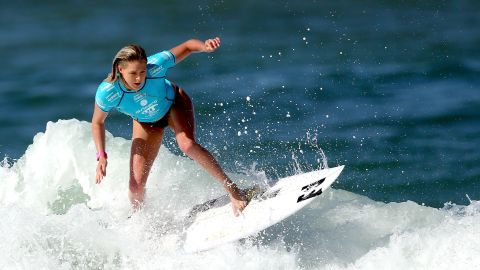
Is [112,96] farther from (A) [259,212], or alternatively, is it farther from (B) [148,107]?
(A) [259,212]

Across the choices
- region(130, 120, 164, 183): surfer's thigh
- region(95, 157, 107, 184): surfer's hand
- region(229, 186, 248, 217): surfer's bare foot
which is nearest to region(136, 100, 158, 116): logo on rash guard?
region(130, 120, 164, 183): surfer's thigh

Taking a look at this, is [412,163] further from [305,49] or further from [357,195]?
[305,49]

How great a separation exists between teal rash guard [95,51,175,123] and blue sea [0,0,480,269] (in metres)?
1.05

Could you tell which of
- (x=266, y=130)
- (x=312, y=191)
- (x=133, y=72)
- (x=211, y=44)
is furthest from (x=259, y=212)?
(x=266, y=130)

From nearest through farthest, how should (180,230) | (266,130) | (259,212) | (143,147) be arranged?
(259,212)
(143,147)
(180,230)
(266,130)

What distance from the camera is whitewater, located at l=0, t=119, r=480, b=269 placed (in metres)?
8.14

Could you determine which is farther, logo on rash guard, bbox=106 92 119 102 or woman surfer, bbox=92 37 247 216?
logo on rash guard, bbox=106 92 119 102

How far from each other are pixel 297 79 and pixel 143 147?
5.86 metres

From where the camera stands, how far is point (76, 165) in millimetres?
10406

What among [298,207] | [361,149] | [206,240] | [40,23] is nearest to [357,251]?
[298,207]

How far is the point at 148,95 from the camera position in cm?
827

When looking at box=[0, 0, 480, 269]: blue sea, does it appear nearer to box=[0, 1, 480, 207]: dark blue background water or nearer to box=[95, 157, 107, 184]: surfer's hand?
box=[0, 1, 480, 207]: dark blue background water

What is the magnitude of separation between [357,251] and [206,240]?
1.28 meters

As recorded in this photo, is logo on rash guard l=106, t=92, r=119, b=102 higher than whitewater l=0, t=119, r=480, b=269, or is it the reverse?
logo on rash guard l=106, t=92, r=119, b=102
